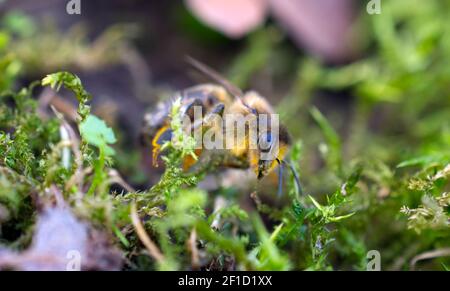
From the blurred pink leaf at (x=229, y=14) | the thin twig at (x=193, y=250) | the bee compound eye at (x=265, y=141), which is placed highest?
the blurred pink leaf at (x=229, y=14)

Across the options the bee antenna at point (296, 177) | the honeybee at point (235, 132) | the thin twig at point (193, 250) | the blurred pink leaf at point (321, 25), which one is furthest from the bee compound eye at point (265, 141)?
the blurred pink leaf at point (321, 25)

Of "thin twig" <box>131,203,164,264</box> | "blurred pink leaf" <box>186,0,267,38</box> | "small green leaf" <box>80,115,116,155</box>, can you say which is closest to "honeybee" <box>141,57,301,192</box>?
"small green leaf" <box>80,115,116,155</box>

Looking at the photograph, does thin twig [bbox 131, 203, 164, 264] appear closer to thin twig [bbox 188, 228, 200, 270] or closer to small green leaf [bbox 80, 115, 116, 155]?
thin twig [bbox 188, 228, 200, 270]

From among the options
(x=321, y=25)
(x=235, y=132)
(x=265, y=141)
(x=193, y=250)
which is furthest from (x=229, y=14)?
(x=193, y=250)

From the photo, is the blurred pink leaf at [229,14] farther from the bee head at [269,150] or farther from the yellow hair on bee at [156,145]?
the bee head at [269,150]

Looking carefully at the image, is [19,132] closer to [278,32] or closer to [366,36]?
[278,32]

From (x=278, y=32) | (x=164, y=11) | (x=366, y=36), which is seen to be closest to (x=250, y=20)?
(x=278, y=32)

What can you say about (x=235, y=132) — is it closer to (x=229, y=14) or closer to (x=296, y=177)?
(x=296, y=177)
